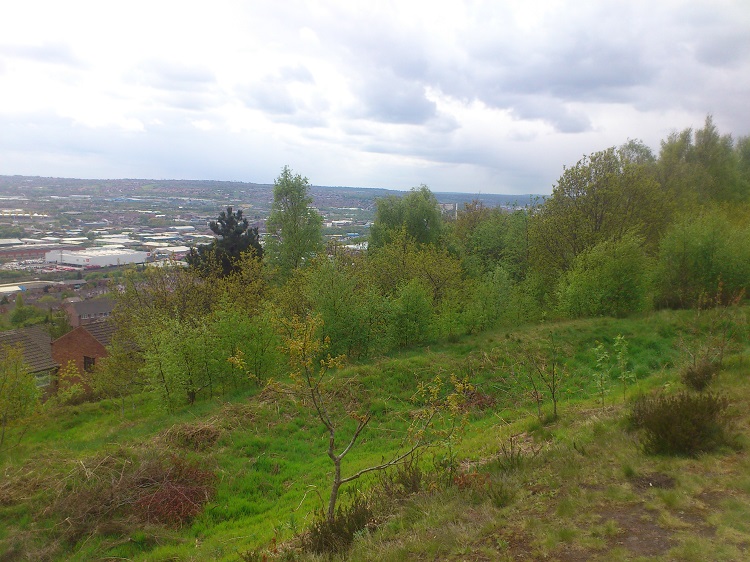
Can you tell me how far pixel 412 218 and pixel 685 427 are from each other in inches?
1113

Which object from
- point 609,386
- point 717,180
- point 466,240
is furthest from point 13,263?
point 717,180

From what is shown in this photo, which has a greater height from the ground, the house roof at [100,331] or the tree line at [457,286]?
the tree line at [457,286]

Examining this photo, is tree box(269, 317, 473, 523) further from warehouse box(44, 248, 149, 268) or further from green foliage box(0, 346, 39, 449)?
warehouse box(44, 248, 149, 268)

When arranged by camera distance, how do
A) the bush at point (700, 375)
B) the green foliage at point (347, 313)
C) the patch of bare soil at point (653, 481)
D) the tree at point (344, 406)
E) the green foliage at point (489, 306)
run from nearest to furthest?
the patch of bare soil at point (653, 481), the tree at point (344, 406), the bush at point (700, 375), the green foliage at point (347, 313), the green foliage at point (489, 306)

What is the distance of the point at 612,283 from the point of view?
18.1 m

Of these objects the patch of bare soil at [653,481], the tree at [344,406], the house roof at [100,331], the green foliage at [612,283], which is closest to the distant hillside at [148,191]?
the house roof at [100,331]

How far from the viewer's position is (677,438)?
18.8ft

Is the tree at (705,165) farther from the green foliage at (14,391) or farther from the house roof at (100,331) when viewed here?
the house roof at (100,331)

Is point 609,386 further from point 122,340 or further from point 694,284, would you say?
point 122,340

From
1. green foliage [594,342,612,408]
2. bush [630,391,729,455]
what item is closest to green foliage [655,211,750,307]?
green foliage [594,342,612,408]

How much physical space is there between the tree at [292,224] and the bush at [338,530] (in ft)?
83.9

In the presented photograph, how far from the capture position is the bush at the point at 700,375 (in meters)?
8.08

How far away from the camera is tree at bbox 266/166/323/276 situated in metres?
30.7

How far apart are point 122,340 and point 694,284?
23.8m
